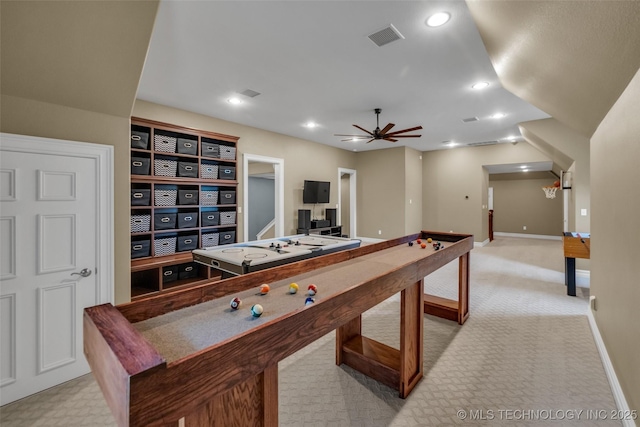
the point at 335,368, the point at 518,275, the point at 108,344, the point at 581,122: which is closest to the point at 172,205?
the point at 335,368

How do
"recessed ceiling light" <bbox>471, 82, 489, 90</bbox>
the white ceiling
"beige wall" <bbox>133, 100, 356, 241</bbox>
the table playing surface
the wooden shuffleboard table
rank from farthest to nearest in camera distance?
"beige wall" <bbox>133, 100, 356, 241</bbox> → "recessed ceiling light" <bbox>471, 82, 489, 90</bbox> → the white ceiling → the table playing surface → the wooden shuffleboard table

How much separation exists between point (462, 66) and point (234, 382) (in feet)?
11.9

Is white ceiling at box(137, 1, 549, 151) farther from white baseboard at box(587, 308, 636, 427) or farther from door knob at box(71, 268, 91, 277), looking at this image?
white baseboard at box(587, 308, 636, 427)

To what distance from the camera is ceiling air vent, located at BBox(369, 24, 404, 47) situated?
97.0 inches

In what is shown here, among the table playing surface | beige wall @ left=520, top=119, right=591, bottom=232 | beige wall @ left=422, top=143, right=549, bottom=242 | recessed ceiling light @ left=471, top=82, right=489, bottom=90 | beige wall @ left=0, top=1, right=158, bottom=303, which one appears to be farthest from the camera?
beige wall @ left=422, top=143, right=549, bottom=242

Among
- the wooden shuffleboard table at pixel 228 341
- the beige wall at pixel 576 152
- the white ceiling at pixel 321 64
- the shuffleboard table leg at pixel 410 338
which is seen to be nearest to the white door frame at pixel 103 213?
the white ceiling at pixel 321 64

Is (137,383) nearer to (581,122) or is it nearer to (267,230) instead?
(581,122)

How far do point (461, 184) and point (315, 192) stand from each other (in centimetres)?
440

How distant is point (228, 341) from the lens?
2.96 feet

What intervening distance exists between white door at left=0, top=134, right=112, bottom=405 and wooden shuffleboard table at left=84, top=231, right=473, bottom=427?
4.93 ft

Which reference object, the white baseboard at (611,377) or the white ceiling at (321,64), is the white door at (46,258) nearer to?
the white ceiling at (321,64)

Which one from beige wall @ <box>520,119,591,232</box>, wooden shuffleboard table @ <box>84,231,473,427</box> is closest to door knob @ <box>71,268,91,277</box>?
wooden shuffleboard table @ <box>84,231,473,427</box>

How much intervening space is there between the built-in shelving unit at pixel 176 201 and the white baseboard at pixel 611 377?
4.46 metres

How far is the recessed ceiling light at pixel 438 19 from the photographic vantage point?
2.26 metres
